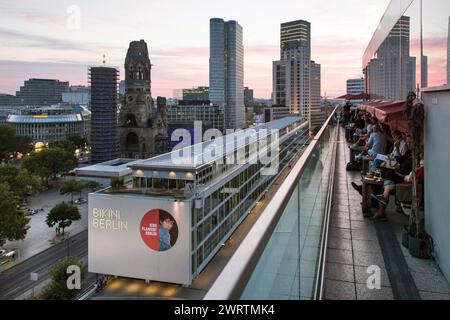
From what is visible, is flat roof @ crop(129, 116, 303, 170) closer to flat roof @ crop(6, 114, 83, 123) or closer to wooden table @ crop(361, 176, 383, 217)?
wooden table @ crop(361, 176, 383, 217)

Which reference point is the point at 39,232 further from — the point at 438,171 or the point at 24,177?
the point at 438,171

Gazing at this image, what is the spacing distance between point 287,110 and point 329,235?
11871cm

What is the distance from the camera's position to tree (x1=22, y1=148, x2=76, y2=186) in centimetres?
5509

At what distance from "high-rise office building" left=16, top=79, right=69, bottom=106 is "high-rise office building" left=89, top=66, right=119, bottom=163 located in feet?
365

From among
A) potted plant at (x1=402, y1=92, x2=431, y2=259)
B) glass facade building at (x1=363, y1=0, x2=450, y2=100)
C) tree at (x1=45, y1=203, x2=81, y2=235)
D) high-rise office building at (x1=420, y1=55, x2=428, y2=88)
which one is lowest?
tree at (x1=45, y1=203, x2=81, y2=235)

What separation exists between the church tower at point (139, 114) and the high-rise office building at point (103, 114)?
17.7ft

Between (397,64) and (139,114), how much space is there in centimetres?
6658

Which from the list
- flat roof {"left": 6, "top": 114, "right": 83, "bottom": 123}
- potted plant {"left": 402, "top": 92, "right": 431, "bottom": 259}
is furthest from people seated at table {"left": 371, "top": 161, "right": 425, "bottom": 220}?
flat roof {"left": 6, "top": 114, "right": 83, "bottom": 123}

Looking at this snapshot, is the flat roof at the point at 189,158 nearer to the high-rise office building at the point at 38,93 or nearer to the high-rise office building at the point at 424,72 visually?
the high-rise office building at the point at 424,72

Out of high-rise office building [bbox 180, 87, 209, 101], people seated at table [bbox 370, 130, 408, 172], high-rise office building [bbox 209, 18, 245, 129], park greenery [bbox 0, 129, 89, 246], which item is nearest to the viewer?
people seated at table [bbox 370, 130, 408, 172]

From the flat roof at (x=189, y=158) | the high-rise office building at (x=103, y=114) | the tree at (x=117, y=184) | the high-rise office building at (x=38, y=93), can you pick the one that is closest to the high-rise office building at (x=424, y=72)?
the flat roof at (x=189, y=158)

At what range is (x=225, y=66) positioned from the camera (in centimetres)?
17588

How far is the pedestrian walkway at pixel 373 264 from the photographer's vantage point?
3387 millimetres

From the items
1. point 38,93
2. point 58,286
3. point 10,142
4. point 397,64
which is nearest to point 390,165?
point 397,64
